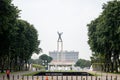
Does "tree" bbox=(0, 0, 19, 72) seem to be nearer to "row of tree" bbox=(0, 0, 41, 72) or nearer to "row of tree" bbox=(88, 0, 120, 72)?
"row of tree" bbox=(0, 0, 41, 72)

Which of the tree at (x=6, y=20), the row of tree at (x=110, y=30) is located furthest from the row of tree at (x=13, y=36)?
the row of tree at (x=110, y=30)

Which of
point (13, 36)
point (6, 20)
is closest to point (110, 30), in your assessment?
point (13, 36)

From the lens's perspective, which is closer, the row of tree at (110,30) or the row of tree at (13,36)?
the row of tree at (13,36)

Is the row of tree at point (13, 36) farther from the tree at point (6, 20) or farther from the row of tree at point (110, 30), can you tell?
the row of tree at point (110, 30)

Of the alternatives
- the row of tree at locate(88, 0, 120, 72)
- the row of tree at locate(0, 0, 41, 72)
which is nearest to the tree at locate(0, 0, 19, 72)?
the row of tree at locate(0, 0, 41, 72)

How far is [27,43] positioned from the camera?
10944cm

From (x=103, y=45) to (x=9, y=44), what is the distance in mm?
26038

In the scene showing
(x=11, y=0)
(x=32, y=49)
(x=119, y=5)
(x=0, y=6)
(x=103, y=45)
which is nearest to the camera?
(x=0, y=6)

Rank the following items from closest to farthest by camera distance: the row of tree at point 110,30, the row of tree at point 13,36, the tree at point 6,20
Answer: the tree at point 6,20
the row of tree at point 13,36
the row of tree at point 110,30

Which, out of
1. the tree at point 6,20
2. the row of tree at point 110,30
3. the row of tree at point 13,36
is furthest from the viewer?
the row of tree at point 110,30

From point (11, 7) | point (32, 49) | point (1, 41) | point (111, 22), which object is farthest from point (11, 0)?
point (32, 49)

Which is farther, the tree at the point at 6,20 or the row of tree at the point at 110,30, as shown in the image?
the row of tree at the point at 110,30

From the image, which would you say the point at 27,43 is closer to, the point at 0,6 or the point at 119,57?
the point at 119,57

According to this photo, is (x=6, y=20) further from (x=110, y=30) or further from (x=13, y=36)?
(x=110, y=30)
